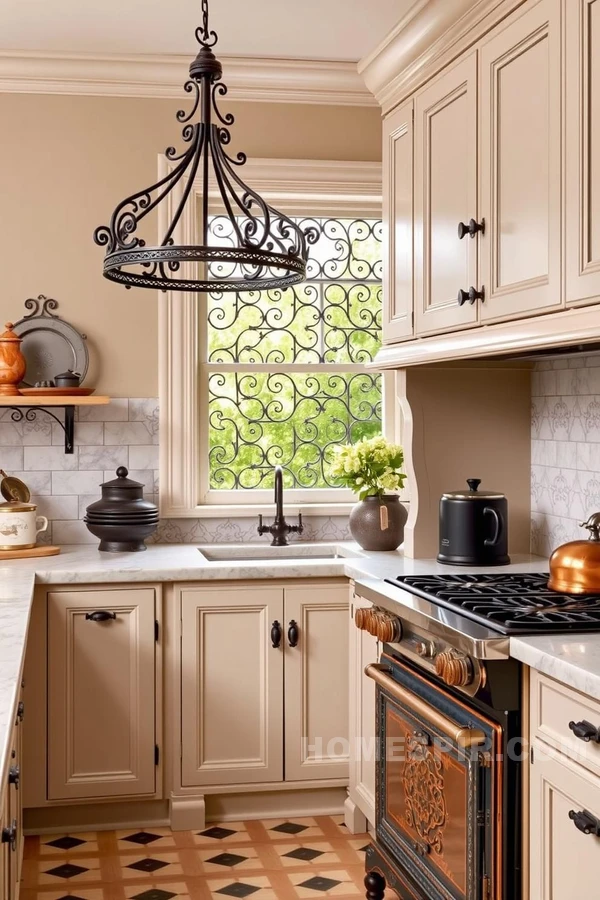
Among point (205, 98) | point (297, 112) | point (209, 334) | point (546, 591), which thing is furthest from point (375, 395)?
point (205, 98)

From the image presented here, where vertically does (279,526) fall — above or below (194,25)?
below

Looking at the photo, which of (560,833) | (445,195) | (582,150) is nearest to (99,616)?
(445,195)

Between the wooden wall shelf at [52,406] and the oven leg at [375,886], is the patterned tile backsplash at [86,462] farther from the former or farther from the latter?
the oven leg at [375,886]

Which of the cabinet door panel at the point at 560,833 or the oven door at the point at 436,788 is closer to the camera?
the cabinet door panel at the point at 560,833

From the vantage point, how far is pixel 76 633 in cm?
366

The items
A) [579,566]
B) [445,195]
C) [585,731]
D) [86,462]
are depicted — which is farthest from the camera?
[86,462]

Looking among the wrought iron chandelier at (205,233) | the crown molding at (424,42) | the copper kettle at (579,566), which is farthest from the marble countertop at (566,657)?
the crown molding at (424,42)

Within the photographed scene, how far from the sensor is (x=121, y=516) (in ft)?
13.0

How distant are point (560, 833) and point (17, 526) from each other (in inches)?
96.1

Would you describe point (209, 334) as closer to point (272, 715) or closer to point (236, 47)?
point (236, 47)

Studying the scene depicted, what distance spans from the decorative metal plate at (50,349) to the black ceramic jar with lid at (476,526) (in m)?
1.68

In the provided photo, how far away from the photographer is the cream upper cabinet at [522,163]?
8.18 ft

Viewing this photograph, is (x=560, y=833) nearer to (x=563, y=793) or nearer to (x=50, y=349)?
(x=563, y=793)

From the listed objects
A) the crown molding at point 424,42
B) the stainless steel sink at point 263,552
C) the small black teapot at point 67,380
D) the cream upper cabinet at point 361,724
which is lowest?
the cream upper cabinet at point 361,724
